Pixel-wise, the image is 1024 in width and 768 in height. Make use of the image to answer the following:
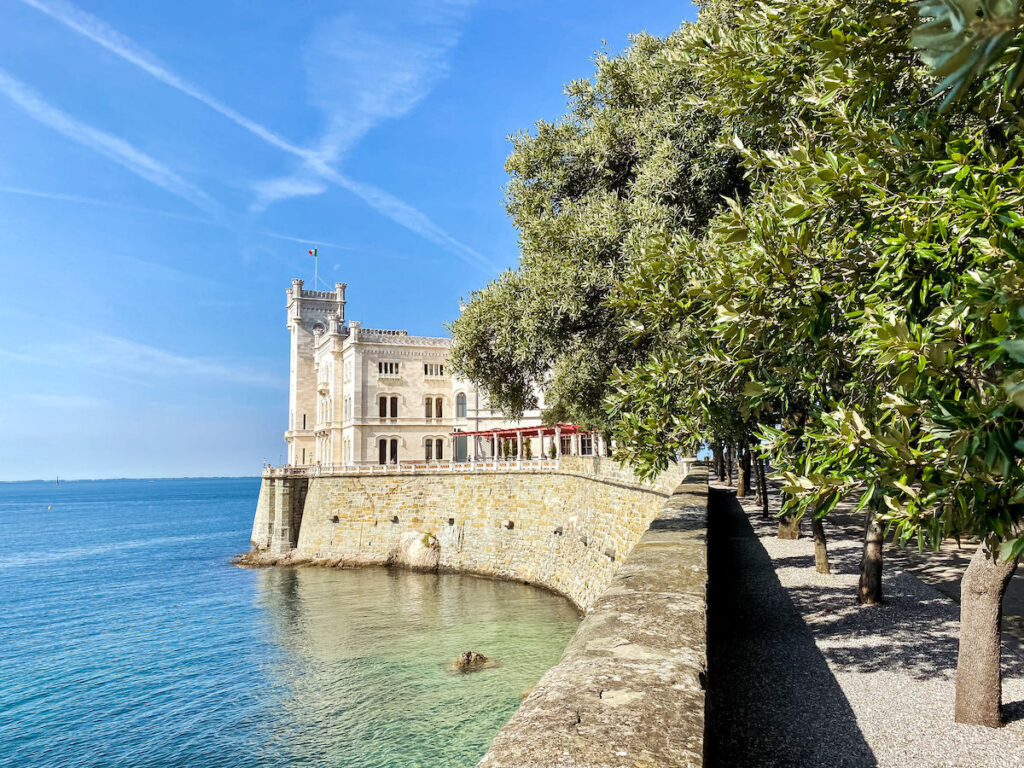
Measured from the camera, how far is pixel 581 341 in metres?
16.2

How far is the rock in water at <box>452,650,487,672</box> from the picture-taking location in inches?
710

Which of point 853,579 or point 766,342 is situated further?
point 853,579

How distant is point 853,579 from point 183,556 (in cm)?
4895

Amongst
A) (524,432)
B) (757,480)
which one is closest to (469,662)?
(757,480)

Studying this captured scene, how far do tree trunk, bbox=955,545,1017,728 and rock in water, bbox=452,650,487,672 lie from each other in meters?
13.6

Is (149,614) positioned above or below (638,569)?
below

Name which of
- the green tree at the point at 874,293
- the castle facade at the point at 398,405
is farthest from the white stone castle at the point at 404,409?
the green tree at the point at 874,293

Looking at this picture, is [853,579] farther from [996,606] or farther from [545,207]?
[545,207]

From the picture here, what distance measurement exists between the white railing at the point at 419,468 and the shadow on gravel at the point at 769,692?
69.7ft

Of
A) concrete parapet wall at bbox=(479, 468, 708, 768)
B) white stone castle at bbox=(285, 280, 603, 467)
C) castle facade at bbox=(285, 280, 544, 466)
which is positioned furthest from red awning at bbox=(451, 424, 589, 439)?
concrete parapet wall at bbox=(479, 468, 708, 768)

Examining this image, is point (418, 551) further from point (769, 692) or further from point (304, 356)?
point (304, 356)

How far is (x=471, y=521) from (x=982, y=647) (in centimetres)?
2994

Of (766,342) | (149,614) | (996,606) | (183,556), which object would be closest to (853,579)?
(996,606)

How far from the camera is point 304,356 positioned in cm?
6575
